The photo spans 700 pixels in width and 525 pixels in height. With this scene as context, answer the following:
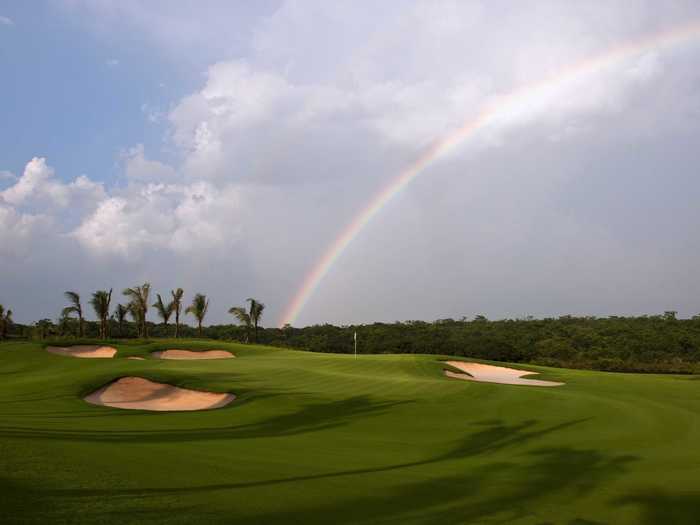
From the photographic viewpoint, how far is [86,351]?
40844 millimetres

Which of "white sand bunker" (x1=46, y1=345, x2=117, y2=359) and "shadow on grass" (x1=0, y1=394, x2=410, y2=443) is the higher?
"white sand bunker" (x1=46, y1=345, x2=117, y2=359)

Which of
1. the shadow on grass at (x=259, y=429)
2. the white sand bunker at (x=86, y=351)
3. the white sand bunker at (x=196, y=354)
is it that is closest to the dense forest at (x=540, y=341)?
the white sand bunker at (x=196, y=354)

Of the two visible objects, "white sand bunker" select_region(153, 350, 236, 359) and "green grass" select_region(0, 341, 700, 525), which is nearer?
"green grass" select_region(0, 341, 700, 525)

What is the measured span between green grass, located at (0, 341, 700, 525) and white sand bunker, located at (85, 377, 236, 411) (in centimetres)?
50

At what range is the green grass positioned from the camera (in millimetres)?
7289

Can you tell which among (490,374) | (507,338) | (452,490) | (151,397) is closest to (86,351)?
(151,397)

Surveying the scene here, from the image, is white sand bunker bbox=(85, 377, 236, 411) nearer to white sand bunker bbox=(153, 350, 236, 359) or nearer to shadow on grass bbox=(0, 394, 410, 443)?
shadow on grass bbox=(0, 394, 410, 443)

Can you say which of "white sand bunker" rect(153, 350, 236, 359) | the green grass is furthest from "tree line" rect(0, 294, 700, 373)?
the green grass

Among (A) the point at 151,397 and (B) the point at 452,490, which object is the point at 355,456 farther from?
(A) the point at 151,397

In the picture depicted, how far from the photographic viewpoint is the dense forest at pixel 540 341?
199 feet

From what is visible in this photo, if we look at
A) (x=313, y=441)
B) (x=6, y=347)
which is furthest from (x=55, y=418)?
(x=6, y=347)

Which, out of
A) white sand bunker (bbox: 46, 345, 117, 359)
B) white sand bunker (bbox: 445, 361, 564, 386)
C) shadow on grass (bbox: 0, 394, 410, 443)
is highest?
white sand bunker (bbox: 46, 345, 117, 359)

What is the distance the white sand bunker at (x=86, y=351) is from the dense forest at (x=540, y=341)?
Result: 23.5 meters

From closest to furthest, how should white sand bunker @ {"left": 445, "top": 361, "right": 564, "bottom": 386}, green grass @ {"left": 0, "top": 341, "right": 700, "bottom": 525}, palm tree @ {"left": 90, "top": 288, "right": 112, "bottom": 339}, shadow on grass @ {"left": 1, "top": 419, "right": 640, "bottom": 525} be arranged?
shadow on grass @ {"left": 1, "top": 419, "right": 640, "bottom": 525} < green grass @ {"left": 0, "top": 341, "right": 700, "bottom": 525} < white sand bunker @ {"left": 445, "top": 361, "right": 564, "bottom": 386} < palm tree @ {"left": 90, "top": 288, "right": 112, "bottom": 339}
